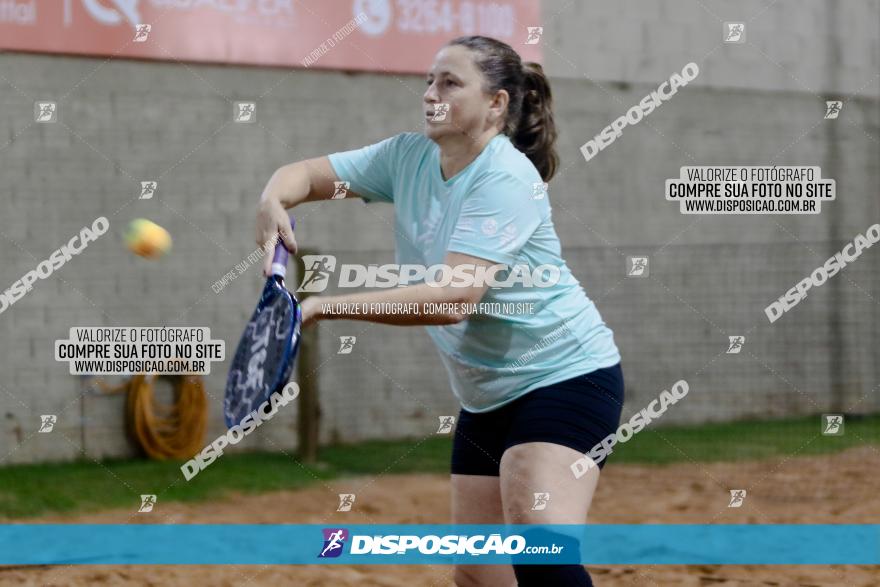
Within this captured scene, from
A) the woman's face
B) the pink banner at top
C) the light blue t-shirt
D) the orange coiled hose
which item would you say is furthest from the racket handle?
the pink banner at top

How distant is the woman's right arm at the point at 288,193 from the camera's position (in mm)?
3219

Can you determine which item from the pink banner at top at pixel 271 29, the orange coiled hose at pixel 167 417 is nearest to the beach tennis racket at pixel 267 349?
the orange coiled hose at pixel 167 417

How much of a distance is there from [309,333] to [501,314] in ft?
14.0

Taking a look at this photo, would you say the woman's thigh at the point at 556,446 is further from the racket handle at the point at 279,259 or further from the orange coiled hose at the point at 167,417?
the orange coiled hose at the point at 167,417

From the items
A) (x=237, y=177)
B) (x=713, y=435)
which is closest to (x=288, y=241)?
(x=237, y=177)

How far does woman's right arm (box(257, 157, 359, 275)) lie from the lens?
10.6 ft

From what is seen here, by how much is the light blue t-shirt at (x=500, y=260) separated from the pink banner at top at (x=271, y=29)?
14.7 ft

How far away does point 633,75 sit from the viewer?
908 cm

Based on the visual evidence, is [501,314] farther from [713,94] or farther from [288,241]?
[713,94]

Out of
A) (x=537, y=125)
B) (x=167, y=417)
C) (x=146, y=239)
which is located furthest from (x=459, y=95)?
(x=167, y=417)

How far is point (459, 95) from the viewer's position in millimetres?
3252

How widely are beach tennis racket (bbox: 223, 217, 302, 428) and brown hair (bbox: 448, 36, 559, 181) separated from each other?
0.68m

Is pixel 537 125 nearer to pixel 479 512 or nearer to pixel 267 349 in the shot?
pixel 267 349

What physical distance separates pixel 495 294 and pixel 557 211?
565cm
